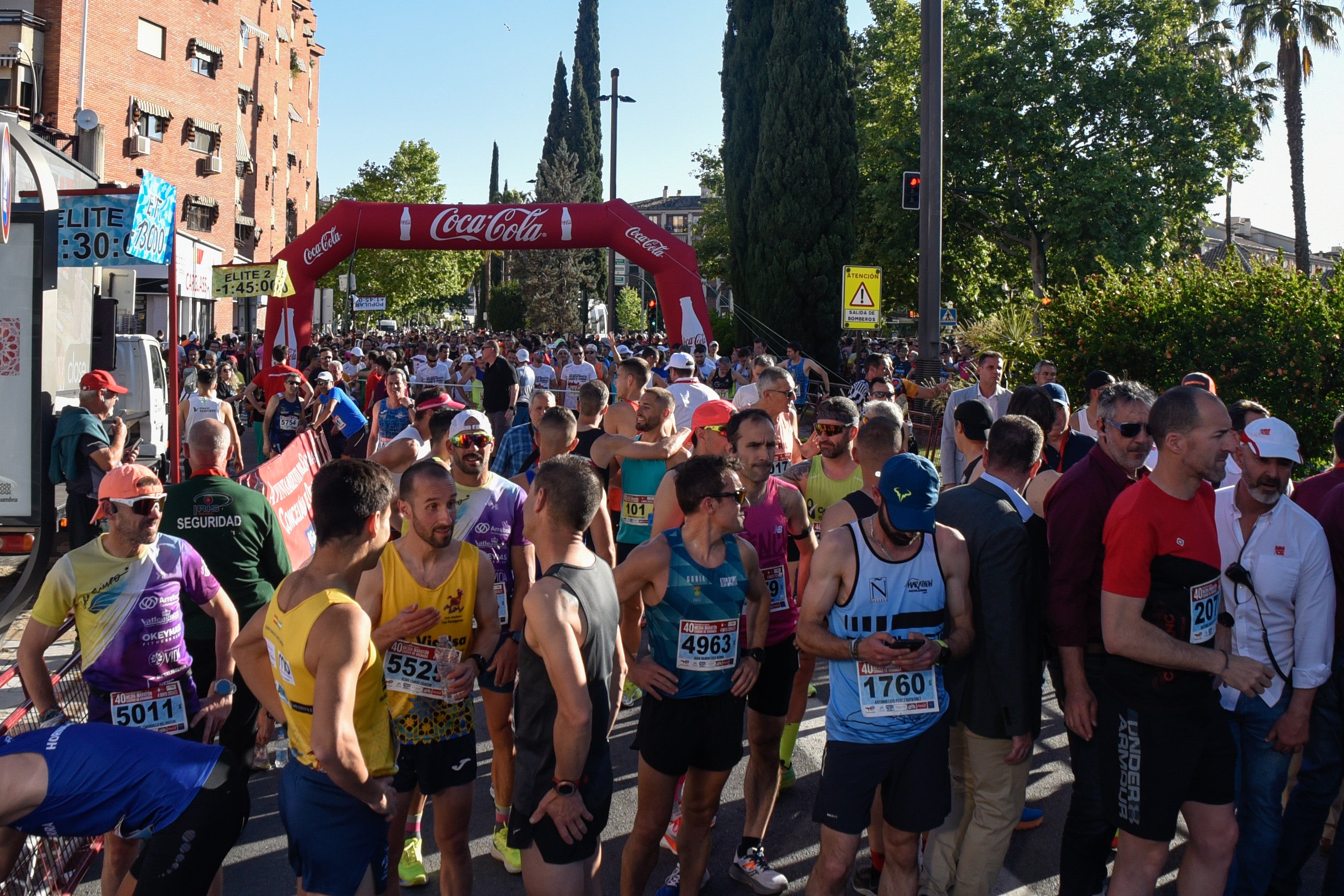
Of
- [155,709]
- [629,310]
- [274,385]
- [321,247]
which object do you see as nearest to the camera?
[155,709]

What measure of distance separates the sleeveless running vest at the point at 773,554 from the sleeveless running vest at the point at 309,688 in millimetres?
1894

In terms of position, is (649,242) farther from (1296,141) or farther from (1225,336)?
(1296,141)

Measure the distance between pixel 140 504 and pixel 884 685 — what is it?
9.17ft

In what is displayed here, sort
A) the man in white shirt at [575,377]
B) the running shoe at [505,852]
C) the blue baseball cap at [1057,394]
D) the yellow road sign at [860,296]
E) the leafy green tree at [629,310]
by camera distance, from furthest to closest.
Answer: the leafy green tree at [629,310] < the man in white shirt at [575,377] < the yellow road sign at [860,296] < the blue baseball cap at [1057,394] < the running shoe at [505,852]

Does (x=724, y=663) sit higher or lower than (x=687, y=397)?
lower

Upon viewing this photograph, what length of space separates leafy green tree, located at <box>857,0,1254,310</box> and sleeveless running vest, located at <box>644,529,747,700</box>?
2543 centimetres

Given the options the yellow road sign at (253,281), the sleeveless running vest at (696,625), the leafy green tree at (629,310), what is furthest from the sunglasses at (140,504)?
the leafy green tree at (629,310)

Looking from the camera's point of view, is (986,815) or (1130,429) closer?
(986,815)

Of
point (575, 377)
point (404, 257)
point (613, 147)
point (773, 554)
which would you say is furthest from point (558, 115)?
point (773, 554)

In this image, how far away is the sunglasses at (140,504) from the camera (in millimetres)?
3982

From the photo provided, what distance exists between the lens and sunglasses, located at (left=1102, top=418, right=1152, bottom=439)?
448cm

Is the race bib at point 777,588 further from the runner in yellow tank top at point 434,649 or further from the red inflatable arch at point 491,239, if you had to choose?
the red inflatable arch at point 491,239

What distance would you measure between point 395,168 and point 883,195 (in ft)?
109

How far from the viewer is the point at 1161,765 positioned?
3631 mm
